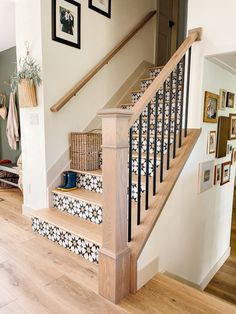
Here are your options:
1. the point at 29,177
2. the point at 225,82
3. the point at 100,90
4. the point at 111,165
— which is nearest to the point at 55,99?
the point at 100,90

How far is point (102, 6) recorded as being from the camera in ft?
10.0

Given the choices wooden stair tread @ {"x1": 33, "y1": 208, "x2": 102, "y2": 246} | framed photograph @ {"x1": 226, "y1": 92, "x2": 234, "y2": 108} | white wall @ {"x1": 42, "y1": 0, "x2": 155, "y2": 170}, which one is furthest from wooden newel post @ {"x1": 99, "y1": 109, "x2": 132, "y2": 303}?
framed photograph @ {"x1": 226, "y1": 92, "x2": 234, "y2": 108}

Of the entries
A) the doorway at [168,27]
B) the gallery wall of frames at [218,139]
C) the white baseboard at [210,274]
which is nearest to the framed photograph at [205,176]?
the gallery wall of frames at [218,139]

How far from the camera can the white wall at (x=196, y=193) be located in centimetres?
191

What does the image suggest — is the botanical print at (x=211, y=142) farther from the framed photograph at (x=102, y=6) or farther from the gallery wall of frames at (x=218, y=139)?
the framed photograph at (x=102, y=6)

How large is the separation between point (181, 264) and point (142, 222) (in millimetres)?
864

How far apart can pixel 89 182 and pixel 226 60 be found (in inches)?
71.8

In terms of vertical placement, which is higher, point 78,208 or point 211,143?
point 211,143

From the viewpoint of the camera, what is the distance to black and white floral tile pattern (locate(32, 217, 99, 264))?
1.88 meters

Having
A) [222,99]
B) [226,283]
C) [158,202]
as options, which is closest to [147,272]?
[158,202]

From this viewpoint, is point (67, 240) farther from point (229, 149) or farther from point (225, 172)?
point (229, 149)

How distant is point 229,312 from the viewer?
55.7 inches

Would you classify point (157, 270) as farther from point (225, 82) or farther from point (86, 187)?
point (225, 82)

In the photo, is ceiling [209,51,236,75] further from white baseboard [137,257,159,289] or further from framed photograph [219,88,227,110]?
white baseboard [137,257,159,289]
